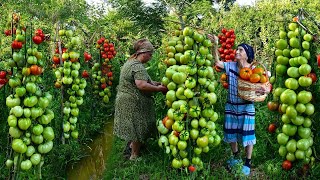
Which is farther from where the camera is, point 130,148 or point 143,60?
point 130,148

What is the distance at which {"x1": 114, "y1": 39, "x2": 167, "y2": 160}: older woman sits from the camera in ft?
14.4

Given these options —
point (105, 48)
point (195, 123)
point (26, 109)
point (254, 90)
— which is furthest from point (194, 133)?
point (105, 48)

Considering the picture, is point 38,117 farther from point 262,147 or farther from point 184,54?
point 262,147

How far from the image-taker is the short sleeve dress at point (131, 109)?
14.5 ft

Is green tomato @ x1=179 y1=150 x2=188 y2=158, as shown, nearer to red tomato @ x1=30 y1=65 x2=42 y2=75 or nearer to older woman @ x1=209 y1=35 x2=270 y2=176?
older woman @ x1=209 y1=35 x2=270 y2=176

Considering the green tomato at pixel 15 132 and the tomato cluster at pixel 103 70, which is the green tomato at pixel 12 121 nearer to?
the green tomato at pixel 15 132

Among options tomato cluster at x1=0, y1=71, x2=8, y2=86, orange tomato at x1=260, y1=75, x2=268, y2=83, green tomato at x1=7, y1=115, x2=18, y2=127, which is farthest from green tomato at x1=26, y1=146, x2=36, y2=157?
orange tomato at x1=260, y1=75, x2=268, y2=83

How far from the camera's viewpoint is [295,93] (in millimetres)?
3309

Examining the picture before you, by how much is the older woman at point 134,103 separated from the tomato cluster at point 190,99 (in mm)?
708

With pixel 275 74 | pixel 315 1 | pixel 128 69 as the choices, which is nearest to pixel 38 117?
pixel 128 69

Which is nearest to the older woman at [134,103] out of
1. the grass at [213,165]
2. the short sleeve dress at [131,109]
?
the short sleeve dress at [131,109]

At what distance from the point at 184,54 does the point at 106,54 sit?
3691 millimetres

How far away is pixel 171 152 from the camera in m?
3.89

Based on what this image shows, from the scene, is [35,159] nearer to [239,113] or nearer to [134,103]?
[134,103]
